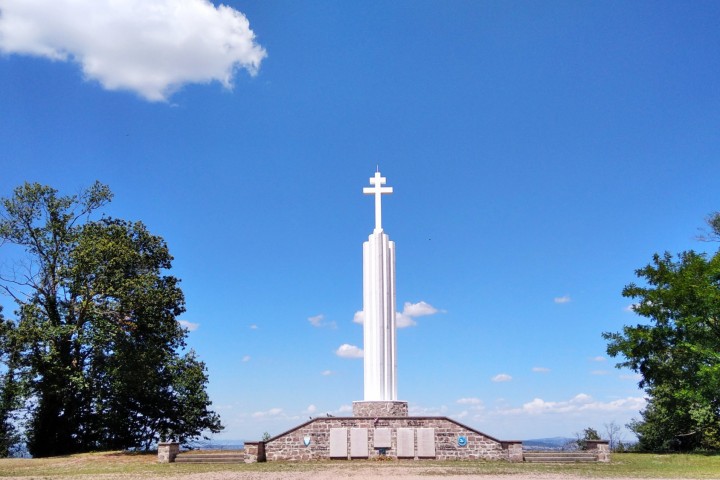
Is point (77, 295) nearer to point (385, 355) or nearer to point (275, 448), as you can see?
point (275, 448)

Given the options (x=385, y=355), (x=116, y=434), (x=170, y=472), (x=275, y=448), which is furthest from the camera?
(x=116, y=434)

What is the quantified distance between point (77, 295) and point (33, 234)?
422 centimetres

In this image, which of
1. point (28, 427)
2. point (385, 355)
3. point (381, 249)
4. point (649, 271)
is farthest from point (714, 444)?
point (28, 427)

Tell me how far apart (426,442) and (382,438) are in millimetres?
1827

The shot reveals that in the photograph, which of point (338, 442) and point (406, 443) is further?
point (338, 442)

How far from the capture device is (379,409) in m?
29.1

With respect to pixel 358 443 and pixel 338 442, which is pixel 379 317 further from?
pixel 338 442

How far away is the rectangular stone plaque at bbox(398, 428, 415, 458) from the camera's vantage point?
26984mm

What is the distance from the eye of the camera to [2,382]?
32406mm


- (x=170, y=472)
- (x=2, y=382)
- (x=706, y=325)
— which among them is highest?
(x=706, y=325)

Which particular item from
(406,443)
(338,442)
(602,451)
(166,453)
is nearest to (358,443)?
(338,442)

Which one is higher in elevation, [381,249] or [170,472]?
[381,249]

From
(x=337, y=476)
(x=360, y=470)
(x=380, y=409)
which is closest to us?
(x=337, y=476)

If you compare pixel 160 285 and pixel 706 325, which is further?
pixel 160 285
